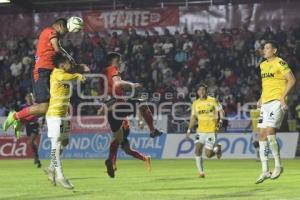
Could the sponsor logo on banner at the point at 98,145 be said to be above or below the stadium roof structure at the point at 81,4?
below

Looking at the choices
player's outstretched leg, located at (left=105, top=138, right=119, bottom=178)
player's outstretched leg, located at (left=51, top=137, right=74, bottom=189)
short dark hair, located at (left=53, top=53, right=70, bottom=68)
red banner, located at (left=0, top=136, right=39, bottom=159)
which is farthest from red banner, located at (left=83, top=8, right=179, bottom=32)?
player's outstretched leg, located at (left=51, top=137, right=74, bottom=189)

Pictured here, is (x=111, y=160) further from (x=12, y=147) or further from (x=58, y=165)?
(x=12, y=147)

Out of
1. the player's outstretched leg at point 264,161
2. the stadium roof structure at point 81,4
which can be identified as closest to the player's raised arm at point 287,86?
the player's outstretched leg at point 264,161

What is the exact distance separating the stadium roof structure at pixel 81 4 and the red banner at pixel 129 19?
3.58 ft

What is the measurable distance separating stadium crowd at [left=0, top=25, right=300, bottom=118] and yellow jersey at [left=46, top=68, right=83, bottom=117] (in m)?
17.3

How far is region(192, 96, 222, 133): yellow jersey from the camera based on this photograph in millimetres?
17328

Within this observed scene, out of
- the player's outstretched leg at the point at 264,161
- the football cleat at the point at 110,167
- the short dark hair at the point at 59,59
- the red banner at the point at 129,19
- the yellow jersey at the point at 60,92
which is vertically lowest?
the football cleat at the point at 110,167

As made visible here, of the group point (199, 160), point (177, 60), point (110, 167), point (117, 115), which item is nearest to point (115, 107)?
point (117, 115)

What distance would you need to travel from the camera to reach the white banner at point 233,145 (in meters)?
26.3

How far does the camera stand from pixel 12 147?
29109 mm

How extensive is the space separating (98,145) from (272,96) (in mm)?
15262

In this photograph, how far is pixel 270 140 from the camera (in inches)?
528

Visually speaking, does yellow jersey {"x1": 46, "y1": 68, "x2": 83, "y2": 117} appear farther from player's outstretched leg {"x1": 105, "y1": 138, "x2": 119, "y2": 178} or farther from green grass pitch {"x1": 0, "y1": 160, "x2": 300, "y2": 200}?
player's outstretched leg {"x1": 105, "y1": 138, "x2": 119, "y2": 178}

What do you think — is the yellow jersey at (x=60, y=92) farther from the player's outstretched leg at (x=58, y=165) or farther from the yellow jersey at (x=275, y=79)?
the yellow jersey at (x=275, y=79)
